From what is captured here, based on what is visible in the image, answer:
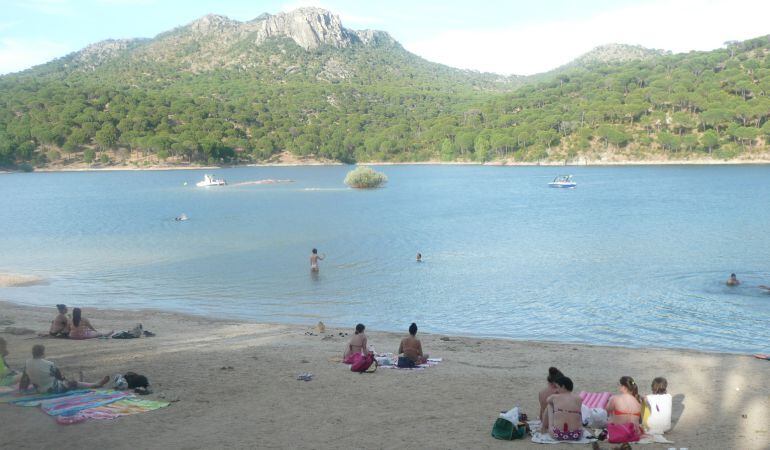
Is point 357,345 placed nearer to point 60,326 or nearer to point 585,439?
point 585,439

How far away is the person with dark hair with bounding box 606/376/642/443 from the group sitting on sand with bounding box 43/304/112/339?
12.0 metres

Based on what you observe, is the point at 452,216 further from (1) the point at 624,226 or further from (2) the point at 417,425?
(2) the point at 417,425

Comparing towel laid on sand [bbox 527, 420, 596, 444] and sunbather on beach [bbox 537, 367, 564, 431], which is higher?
sunbather on beach [bbox 537, 367, 564, 431]

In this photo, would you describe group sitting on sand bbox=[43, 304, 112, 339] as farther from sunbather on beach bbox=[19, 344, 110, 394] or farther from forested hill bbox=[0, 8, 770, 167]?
forested hill bbox=[0, 8, 770, 167]

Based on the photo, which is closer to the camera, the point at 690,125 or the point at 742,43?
the point at 690,125

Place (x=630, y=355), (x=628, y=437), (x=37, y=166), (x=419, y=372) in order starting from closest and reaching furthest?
1. (x=628, y=437)
2. (x=419, y=372)
3. (x=630, y=355)
4. (x=37, y=166)

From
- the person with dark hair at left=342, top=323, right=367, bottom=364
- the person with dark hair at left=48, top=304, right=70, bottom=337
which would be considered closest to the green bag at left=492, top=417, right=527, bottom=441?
the person with dark hair at left=342, top=323, right=367, bottom=364

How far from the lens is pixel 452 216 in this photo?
167ft

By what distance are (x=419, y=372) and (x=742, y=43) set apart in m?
189

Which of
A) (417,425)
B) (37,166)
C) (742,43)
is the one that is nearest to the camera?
(417,425)

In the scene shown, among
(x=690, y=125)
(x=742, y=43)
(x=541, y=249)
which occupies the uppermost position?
(x=742, y=43)

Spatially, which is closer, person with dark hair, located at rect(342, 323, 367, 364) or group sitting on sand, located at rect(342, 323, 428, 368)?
group sitting on sand, located at rect(342, 323, 428, 368)

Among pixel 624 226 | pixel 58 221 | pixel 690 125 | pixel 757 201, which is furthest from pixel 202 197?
pixel 690 125

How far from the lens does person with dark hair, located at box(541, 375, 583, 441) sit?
8.42 m
